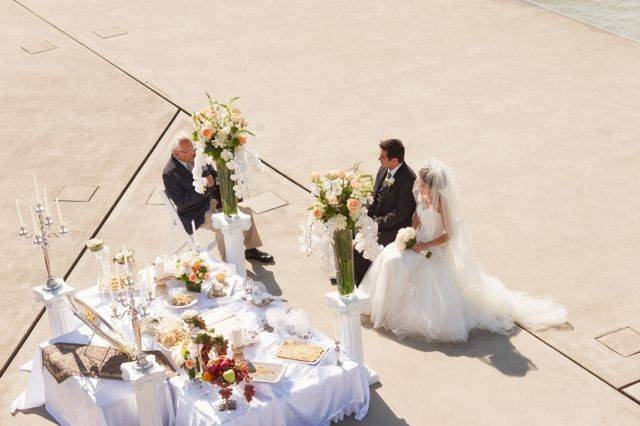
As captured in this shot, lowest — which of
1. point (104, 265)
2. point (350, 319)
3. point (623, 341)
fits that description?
point (623, 341)

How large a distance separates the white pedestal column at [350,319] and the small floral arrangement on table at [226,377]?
1.16 meters

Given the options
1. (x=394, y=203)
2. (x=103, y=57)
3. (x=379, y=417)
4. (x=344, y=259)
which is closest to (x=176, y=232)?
→ (x=394, y=203)

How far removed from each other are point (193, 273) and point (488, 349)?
9.52 feet

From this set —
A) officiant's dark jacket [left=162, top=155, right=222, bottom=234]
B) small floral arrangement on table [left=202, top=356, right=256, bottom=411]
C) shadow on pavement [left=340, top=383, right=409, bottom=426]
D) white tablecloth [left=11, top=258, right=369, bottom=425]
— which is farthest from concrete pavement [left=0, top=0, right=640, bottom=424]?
small floral arrangement on table [left=202, top=356, right=256, bottom=411]

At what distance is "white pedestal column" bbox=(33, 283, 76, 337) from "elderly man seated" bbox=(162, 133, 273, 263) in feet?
6.93

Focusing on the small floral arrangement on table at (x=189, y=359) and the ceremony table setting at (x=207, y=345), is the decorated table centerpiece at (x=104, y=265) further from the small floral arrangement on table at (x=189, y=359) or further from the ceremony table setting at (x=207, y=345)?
the small floral arrangement on table at (x=189, y=359)

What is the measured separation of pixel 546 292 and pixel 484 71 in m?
6.67

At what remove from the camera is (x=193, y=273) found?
31.5 feet

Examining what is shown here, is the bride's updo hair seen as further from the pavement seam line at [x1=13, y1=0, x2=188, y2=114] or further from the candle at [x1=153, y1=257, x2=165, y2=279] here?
the pavement seam line at [x1=13, y1=0, x2=188, y2=114]

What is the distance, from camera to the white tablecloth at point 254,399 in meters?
7.99

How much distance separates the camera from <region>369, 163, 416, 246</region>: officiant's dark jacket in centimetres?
1013

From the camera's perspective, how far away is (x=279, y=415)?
806 cm

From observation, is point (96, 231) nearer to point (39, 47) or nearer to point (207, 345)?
point (207, 345)

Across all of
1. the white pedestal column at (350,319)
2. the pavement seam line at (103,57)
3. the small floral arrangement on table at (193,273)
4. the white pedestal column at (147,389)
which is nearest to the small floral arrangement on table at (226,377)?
the white pedestal column at (147,389)
